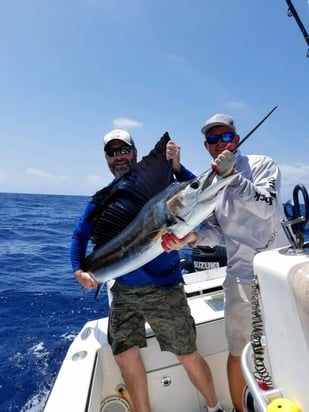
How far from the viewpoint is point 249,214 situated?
1.67 m

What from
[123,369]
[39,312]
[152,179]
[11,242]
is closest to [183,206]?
[152,179]

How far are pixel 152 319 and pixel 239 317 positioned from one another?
49 centimetres

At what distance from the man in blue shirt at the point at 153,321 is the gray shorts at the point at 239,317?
21cm

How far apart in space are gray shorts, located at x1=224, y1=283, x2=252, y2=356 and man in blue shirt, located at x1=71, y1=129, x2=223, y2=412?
21 cm

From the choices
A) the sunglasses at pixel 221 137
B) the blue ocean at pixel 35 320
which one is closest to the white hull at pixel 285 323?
the sunglasses at pixel 221 137

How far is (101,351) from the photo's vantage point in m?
1.93

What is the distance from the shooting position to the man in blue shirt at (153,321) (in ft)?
5.73

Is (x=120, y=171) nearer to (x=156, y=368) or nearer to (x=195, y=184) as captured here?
(x=195, y=184)

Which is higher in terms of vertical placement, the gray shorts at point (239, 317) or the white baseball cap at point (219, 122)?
the white baseball cap at point (219, 122)

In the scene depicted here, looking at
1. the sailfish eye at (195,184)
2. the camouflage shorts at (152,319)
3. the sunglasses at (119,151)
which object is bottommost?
the camouflage shorts at (152,319)

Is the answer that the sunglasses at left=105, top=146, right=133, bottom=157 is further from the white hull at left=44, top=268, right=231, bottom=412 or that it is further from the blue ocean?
the white hull at left=44, top=268, right=231, bottom=412

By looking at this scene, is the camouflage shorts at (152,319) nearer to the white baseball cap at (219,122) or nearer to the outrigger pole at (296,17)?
the white baseball cap at (219,122)

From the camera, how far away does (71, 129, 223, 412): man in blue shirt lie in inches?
68.8

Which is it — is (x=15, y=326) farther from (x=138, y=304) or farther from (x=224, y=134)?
(x=224, y=134)
